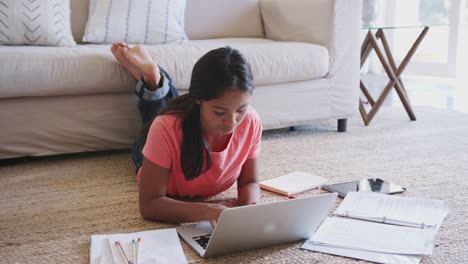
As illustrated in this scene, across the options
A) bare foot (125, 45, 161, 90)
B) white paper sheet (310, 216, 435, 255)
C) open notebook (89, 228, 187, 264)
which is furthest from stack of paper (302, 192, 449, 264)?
bare foot (125, 45, 161, 90)

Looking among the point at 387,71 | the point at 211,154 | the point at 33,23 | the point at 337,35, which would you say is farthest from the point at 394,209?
the point at 33,23

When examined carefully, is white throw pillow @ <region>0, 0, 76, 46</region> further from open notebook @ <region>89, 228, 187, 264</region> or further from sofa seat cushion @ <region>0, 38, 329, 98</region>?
open notebook @ <region>89, 228, 187, 264</region>

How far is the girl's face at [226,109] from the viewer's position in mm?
1325

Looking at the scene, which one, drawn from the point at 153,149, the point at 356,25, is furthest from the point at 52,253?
the point at 356,25

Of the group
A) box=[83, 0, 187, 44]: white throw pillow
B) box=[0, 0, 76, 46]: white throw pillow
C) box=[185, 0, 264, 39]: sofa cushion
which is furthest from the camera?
box=[185, 0, 264, 39]: sofa cushion

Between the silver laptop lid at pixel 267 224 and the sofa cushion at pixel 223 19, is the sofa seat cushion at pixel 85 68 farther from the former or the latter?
the silver laptop lid at pixel 267 224

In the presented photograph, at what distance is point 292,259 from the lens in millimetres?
1289

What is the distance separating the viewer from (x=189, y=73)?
2316mm

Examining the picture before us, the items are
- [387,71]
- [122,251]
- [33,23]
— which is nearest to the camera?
[122,251]

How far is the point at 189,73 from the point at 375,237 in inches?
47.2

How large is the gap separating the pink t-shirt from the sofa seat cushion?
750 millimetres

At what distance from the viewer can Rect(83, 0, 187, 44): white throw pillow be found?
8.79 feet

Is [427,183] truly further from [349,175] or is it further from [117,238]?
[117,238]

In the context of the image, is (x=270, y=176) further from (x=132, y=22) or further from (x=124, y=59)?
(x=132, y=22)
